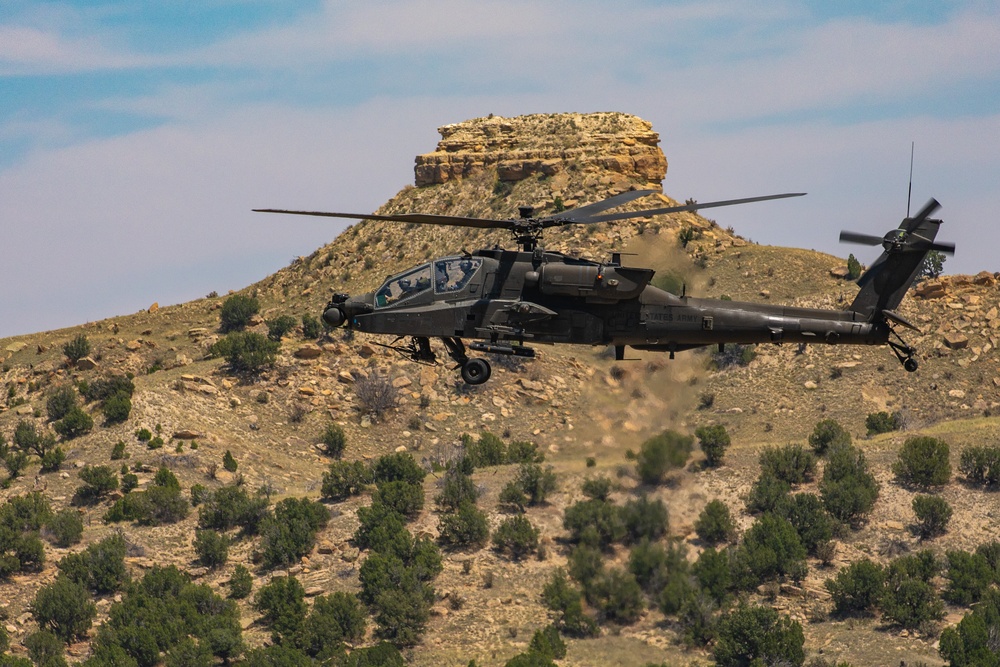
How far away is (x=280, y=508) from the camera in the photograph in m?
77.1

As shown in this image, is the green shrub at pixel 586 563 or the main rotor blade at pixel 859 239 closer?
the main rotor blade at pixel 859 239

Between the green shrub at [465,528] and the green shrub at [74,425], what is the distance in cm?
2400

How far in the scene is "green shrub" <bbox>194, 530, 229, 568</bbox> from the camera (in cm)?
7588

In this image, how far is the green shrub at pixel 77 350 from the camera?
9888 centimetres

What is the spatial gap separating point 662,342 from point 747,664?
36102 mm

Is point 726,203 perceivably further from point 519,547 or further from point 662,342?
point 519,547

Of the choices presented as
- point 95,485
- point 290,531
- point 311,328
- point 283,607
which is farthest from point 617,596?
point 311,328

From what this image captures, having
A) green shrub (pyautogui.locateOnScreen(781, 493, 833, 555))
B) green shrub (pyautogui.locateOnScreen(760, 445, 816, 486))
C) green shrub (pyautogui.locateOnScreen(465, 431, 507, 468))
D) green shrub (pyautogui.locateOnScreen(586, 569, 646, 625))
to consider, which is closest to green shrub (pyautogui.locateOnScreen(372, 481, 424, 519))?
green shrub (pyautogui.locateOnScreen(465, 431, 507, 468))

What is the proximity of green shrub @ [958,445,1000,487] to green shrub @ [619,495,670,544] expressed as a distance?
1070 inches

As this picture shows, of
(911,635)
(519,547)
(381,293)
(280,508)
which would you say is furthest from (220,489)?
(381,293)

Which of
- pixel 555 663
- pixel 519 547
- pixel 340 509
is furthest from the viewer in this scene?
pixel 340 509

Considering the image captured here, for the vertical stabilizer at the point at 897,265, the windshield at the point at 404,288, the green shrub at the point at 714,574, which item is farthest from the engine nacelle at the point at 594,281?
the green shrub at the point at 714,574

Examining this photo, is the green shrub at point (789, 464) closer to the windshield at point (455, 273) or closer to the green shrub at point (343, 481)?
the green shrub at point (343, 481)

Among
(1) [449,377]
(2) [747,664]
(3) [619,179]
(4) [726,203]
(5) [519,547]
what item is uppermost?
(3) [619,179]
